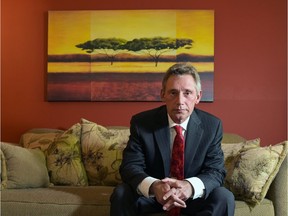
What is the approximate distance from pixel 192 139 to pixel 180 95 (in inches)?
9.8

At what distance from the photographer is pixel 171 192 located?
6.22ft

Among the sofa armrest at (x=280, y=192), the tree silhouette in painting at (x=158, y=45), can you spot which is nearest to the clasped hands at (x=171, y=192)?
the sofa armrest at (x=280, y=192)

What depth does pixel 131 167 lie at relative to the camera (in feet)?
6.79

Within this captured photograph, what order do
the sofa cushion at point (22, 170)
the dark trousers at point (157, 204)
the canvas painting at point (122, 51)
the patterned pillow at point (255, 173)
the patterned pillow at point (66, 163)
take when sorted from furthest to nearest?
the canvas painting at point (122, 51)
the patterned pillow at point (66, 163)
the sofa cushion at point (22, 170)
the patterned pillow at point (255, 173)
the dark trousers at point (157, 204)

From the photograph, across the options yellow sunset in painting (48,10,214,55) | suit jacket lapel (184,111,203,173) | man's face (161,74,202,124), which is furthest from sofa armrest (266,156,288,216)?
yellow sunset in painting (48,10,214,55)

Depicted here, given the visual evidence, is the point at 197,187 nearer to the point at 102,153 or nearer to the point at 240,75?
the point at 102,153

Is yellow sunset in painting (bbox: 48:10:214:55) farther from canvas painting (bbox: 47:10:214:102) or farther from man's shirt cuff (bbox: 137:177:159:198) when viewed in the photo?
man's shirt cuff (bbox: 137:177:159:198)

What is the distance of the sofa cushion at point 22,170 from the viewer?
2484 mm

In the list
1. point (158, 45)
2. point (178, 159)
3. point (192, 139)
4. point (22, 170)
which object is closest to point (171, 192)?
point (178, 159)

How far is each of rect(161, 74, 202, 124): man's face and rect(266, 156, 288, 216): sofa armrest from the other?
65 cm

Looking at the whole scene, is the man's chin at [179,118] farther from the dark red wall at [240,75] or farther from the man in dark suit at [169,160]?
the dark red wall at [240,75]

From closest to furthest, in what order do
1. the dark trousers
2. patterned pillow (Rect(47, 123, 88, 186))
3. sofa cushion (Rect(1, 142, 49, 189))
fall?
the dark trousers → sofa cushion (Rect(1, 142, 49, 189)) → patterned pillow (Rect(47, 123, 88, 186))

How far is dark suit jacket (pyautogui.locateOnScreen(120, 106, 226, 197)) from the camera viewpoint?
2.10m

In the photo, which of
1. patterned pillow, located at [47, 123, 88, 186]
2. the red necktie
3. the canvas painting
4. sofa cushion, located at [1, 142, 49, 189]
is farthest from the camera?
the canvas painting
